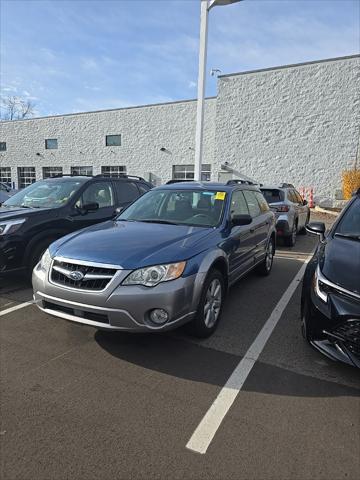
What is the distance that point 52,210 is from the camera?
5.90 meters

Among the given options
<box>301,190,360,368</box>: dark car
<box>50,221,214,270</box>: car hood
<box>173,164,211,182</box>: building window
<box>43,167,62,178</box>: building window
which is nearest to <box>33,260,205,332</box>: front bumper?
<box>50,221,214,270</box>: car hood

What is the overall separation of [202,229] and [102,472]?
102 inches

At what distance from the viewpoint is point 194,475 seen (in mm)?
2074

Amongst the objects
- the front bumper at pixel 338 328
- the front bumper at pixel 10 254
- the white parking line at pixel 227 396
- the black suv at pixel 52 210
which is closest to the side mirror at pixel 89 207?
Answer: the black suv at pixel 52 210

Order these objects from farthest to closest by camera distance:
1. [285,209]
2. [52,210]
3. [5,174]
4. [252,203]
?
1. [5,174]
2. [285,209]
3. [52,210]
4. [252,203]

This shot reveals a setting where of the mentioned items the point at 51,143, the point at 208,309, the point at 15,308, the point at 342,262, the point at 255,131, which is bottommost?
the point at 15,308

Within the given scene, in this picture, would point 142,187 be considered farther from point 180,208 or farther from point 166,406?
point 166,406

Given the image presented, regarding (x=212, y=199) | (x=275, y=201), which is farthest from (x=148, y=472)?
(x=275, y=201)

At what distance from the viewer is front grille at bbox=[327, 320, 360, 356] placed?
273 centimetres

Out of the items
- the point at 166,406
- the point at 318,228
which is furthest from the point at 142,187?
the point at 166,406

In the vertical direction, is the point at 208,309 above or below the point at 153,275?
below

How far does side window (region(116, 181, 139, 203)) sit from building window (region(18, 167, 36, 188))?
31596mm

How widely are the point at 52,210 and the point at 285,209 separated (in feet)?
18.4

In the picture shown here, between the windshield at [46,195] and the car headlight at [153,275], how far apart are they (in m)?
3.54
